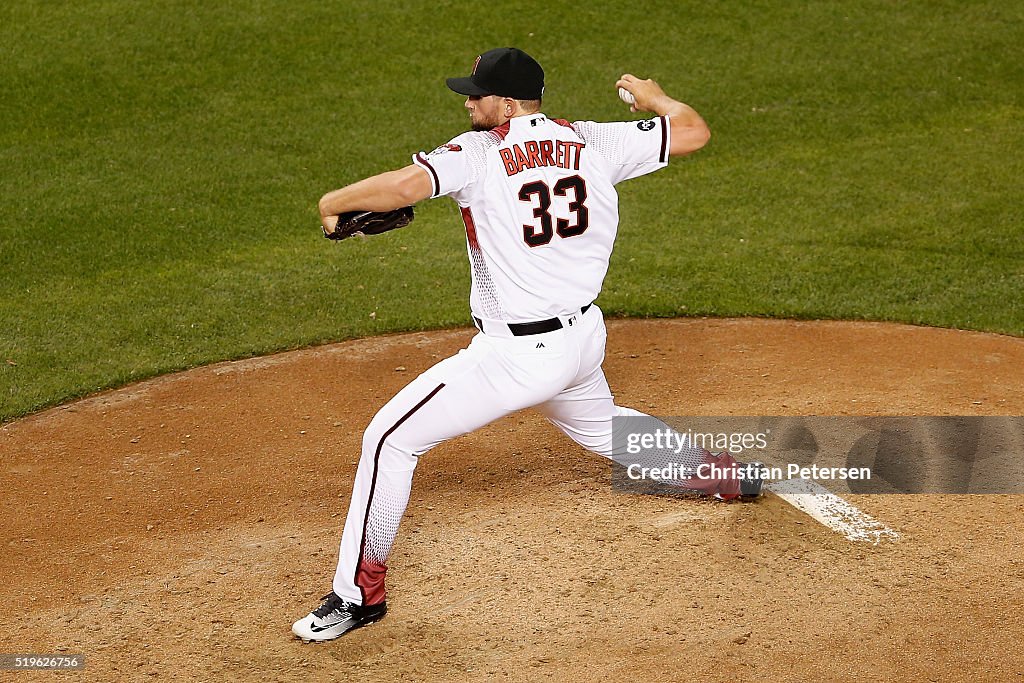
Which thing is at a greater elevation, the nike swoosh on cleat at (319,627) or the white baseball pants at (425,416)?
the white baseball pants at (425,416)

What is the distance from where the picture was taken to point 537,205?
414cm

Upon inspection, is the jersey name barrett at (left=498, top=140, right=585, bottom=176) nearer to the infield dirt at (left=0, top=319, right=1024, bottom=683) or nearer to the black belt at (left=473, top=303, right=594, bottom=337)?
the black belt at (left=473, top=303, right=594, bottom=337)

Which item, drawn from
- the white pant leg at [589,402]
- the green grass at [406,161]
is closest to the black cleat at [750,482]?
the white pant leg at [589,402]

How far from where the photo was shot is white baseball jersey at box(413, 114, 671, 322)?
13.5ft

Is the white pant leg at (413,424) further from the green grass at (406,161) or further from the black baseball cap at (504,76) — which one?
the green grass at (406,161)

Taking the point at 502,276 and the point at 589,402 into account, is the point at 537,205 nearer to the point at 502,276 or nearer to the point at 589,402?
the point at 502,276

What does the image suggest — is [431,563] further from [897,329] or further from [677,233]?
[677,233]

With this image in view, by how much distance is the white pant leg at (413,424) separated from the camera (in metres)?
4.18

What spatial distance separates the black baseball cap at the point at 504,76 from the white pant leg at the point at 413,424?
91 cm

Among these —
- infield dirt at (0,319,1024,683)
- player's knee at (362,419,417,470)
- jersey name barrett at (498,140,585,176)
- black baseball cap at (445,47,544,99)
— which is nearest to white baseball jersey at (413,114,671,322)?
jersey name barrett at (498,140,585,176)

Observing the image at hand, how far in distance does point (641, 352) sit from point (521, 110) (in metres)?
2.74

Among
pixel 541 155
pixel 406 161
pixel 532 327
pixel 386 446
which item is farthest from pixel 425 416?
pixel 406 161

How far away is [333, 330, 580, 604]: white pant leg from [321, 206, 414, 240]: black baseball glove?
575 millimetres

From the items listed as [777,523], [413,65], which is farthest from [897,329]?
[413,65]
